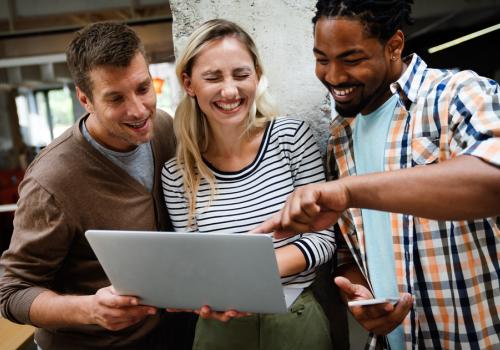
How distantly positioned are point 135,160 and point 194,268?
0.63 meters

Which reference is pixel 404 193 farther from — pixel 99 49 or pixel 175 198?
pixel 99 49

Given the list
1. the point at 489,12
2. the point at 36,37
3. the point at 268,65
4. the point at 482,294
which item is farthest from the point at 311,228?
the point at 489,12

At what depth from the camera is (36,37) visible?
4957 mm

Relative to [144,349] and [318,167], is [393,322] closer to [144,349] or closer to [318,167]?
[318,167]

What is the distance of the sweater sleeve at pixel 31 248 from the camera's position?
4.65 ft

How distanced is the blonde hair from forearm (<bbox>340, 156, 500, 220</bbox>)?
2.13ft

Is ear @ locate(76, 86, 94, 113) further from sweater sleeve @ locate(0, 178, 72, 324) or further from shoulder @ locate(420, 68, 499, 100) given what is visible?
shoulder @ locate(420, 68, 499, 100)

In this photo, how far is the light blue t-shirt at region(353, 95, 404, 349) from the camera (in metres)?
1.30

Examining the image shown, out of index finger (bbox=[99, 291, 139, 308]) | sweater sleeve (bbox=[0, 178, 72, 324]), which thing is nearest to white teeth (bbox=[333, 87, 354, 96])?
index finger (bbox=[99, 291, 139, 308])

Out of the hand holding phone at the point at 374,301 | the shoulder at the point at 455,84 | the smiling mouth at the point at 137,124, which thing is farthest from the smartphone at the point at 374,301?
the smiling mouth at the point at 137,124

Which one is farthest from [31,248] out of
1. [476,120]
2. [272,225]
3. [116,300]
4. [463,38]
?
[463,38]

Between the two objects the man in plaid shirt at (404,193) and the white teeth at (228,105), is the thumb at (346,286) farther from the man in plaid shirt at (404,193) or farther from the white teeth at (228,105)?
A: the white teeth at (228,105)

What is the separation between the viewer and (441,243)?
1160 mm

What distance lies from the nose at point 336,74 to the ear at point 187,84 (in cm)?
53
